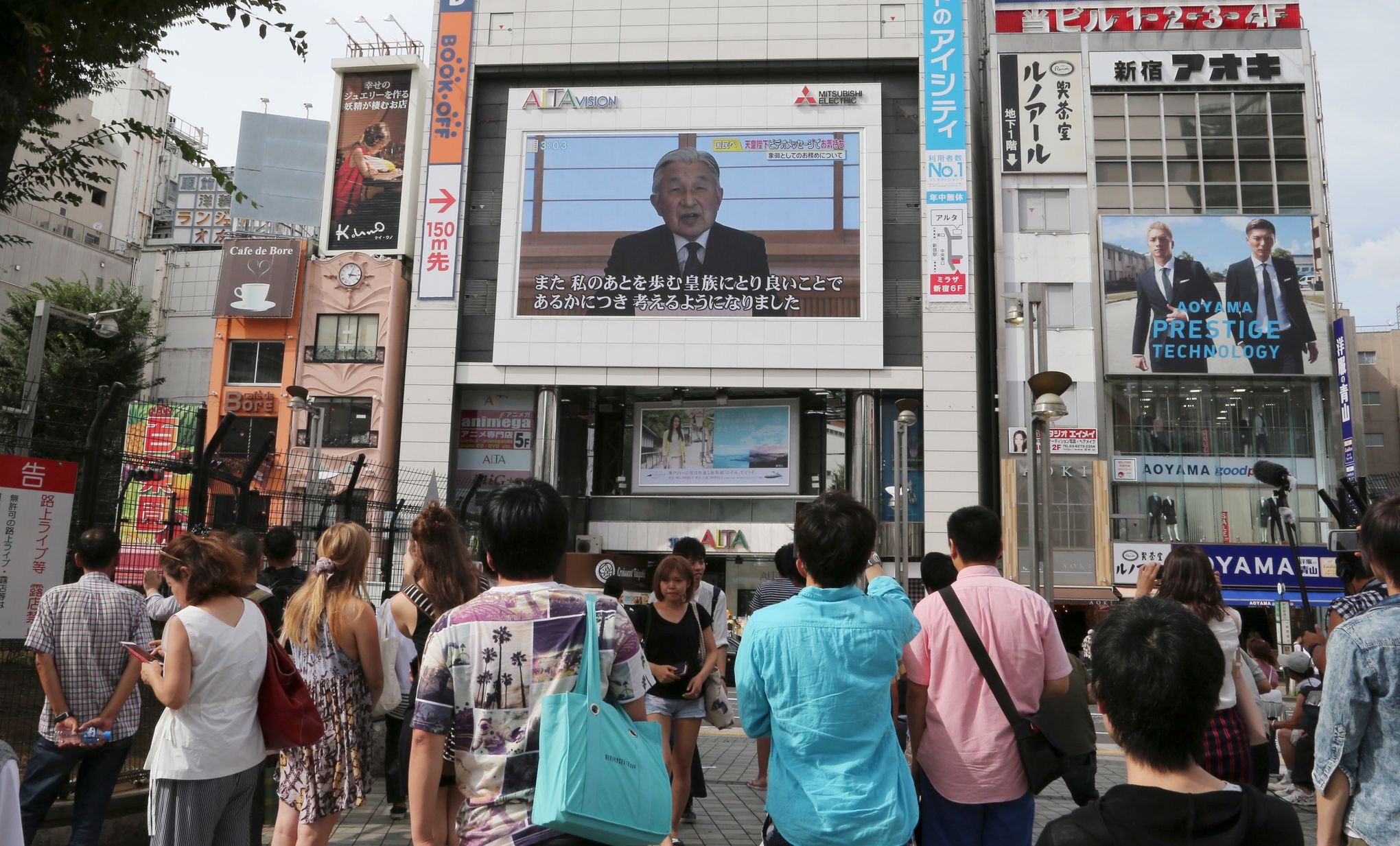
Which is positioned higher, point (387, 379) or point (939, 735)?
point (387, 379)

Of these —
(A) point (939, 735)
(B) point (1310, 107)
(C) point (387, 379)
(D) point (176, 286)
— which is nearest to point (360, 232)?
(C) point (387, 379)

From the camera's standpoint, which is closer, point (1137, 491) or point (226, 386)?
point (1137, 491)

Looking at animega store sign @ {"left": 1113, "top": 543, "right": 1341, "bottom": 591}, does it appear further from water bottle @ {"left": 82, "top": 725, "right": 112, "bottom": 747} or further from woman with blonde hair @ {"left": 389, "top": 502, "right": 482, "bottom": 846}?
water bottle @ {"left": 82, "top": 725, "right": 112, "bottom": 747}

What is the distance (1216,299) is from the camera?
30.4 metres

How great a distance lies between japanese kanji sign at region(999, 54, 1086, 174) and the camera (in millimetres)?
31688

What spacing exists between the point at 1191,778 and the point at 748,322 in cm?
3049

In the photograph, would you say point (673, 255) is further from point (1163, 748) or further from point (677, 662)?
point (1163, 748)

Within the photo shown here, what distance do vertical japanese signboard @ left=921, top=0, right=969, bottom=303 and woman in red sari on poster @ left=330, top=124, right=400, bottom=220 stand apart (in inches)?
715

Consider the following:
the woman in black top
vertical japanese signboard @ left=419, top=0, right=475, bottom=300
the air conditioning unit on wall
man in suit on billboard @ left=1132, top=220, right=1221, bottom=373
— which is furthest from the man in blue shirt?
vertical japanese signboard @ left=419, top=0, right=475, bottom=300

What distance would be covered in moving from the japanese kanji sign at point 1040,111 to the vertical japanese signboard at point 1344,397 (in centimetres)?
925

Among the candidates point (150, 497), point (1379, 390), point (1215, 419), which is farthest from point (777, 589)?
point (1379, 390)

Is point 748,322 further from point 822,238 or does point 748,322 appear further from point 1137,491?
point 1137,491

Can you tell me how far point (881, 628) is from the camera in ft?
10.9

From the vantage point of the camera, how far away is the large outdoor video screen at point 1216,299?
30.0 meters
